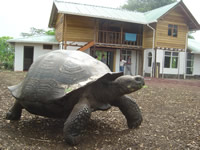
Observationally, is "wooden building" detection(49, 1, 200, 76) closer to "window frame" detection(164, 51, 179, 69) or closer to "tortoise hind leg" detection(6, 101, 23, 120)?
"window frame" detection(164, 51, 179, 69)

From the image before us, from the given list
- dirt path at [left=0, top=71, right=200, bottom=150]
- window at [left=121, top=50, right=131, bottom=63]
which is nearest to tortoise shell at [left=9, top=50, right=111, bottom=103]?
dirt path at [left=0, top=71, right=200, bottom=150]

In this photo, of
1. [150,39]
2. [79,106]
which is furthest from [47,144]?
[150,39]

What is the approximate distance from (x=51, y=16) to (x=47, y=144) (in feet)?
58.3

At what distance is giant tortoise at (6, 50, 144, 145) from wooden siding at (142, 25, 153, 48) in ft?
47.7

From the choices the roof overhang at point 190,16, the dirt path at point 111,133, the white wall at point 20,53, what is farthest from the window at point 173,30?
the dirt path at point 111,133

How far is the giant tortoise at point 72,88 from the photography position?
103 inches

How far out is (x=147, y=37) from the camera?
1733cm

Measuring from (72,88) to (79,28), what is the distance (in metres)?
13.3

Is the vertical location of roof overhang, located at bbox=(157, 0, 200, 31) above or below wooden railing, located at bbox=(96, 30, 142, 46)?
above

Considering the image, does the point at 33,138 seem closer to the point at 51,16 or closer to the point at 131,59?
the point at 131,59

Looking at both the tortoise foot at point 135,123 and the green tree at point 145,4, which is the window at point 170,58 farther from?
the green tree at point 145,4

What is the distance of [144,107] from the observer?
501 cm

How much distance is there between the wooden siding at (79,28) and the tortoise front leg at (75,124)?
41.3 ft

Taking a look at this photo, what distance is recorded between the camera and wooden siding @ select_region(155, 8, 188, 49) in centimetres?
1684
